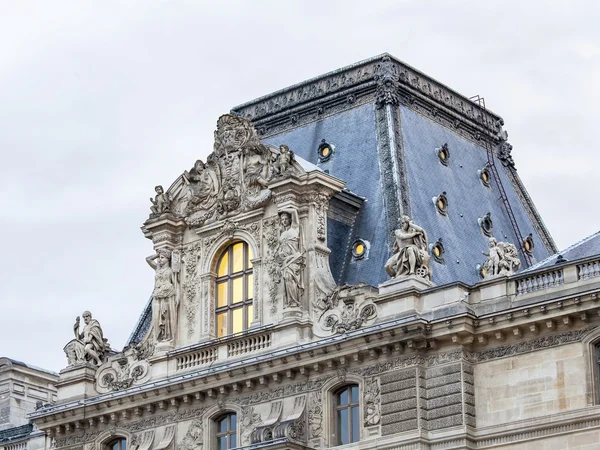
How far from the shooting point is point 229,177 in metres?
50.9

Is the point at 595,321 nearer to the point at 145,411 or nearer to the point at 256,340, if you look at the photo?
the point at 256,340

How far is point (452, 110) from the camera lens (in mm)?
55344

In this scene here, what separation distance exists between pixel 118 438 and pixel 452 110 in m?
15.9

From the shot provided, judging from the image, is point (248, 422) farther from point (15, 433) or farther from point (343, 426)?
point (15, 433)

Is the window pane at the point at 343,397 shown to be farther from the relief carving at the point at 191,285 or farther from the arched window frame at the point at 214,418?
the relief carving at the point at 191,285

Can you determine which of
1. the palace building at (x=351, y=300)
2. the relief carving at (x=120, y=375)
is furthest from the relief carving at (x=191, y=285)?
the relief carving at (x=120, y=375)

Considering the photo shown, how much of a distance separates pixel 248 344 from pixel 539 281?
955 centimetres

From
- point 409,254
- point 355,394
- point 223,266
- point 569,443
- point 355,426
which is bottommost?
point 569,443

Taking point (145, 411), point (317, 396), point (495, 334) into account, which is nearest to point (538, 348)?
point (495, 334)

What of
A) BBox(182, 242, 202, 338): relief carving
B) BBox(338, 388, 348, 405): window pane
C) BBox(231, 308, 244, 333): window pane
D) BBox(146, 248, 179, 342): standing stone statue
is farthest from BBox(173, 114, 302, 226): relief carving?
BBox(338, 388, 348, 405): window pane

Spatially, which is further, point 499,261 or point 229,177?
point 229,177

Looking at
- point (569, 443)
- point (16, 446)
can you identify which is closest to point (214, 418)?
point (16, 446)

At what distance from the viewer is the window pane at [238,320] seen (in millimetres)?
49594

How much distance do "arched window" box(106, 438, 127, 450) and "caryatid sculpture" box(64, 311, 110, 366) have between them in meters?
2.92
